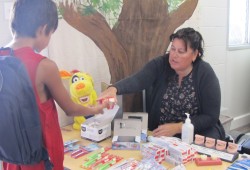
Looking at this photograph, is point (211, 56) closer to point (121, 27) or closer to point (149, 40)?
point (149, 40)

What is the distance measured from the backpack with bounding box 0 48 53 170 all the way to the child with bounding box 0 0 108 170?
40 millimetres

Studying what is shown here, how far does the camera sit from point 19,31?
100cm

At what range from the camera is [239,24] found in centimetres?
346

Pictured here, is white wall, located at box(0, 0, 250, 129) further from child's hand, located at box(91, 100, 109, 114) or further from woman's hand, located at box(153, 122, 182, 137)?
→ woman's hand, located at box(153, 122, 182, 137)

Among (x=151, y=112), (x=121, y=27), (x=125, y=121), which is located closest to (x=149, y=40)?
(x=121, y=27)

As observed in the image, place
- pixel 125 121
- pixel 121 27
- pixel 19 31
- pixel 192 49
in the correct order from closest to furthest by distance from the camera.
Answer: pixel 19 31, pixel 125 121, pixel 192 49, pixel 121 27

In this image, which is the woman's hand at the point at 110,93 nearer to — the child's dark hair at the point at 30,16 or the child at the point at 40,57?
the child at the point at 40,57

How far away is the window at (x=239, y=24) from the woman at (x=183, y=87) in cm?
160

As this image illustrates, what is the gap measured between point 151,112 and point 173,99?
0.61 feet

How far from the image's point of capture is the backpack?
0.93 meters

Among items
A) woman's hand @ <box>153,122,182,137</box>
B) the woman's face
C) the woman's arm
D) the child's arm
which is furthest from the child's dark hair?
the woman's arm

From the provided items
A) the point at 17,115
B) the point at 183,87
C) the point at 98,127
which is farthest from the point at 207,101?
the point at 17,115

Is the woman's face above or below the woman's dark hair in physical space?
below

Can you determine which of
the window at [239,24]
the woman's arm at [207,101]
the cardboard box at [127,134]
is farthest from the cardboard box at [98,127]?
the window at [239,24]
